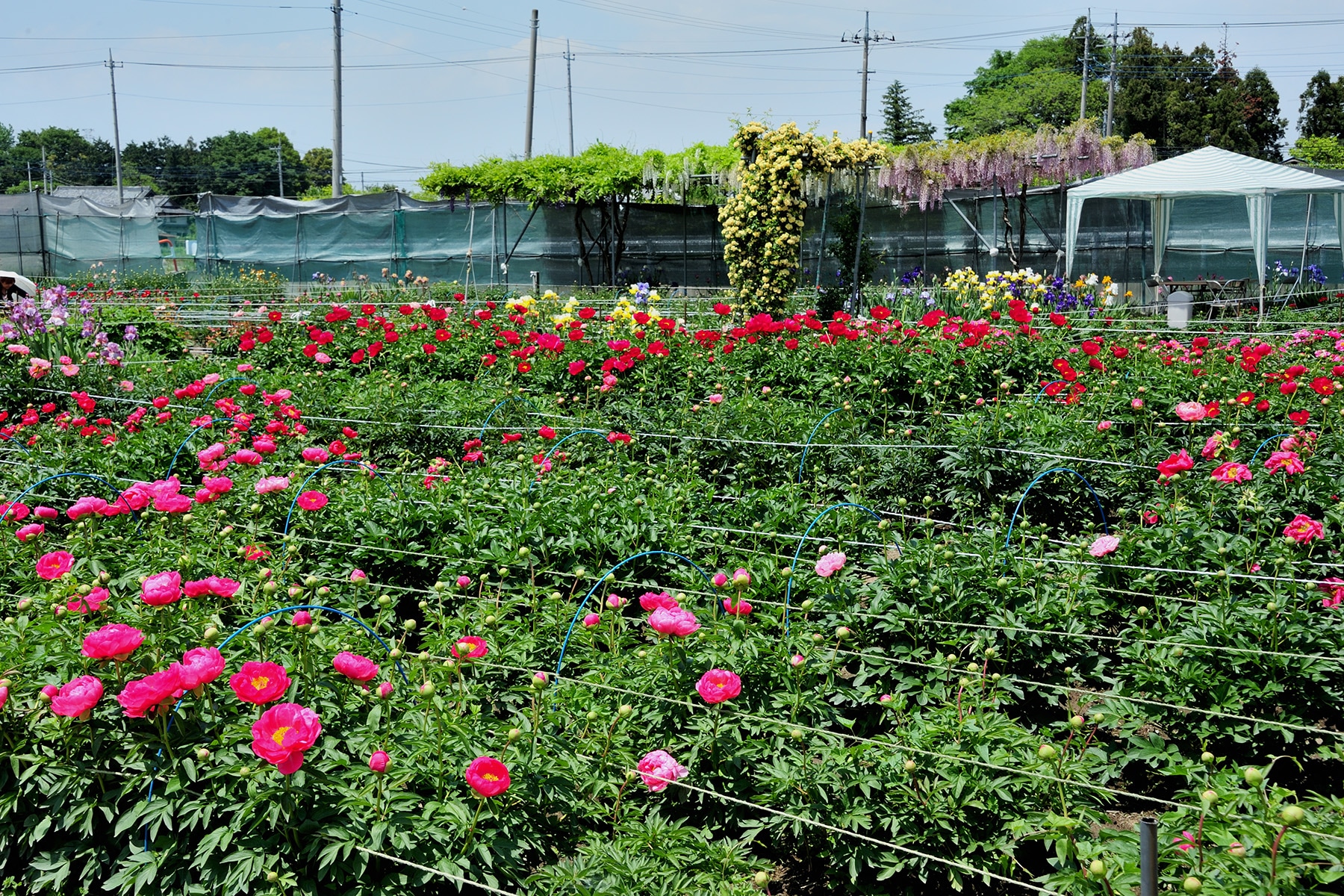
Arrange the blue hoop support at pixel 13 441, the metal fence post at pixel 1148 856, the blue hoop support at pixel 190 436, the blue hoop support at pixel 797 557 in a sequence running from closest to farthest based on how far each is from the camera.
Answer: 1. the metal fence post at pixel 1148 856
2. the blue hoop support at pixel 797 557
3. the blue hoop support at pixel 190 436
4. the blue hoop support at pixel 13 441

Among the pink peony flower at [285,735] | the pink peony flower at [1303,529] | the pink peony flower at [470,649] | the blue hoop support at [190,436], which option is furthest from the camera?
the blue hoop support at [190,436]

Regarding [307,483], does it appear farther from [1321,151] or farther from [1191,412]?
[1321,151]

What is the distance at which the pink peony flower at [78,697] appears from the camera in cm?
183

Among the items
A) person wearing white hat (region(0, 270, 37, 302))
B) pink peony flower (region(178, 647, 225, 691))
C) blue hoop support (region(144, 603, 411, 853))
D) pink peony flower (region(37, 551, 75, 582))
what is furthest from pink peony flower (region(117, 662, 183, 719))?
person wearing white hat (region(0, 270, 37, 302))

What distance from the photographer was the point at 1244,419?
14.9 ft

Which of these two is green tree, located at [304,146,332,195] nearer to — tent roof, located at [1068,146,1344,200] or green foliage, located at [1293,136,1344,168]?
green foliage, located at [1293,136,1344,168]

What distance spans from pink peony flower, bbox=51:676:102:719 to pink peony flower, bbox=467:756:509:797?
698mm

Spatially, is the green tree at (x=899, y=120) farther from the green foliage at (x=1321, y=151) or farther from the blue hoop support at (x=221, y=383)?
the blue hoop support at (x=221, y=383)

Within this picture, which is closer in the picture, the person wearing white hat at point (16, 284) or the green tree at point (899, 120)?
the person wearing white hat at point (16, 284)

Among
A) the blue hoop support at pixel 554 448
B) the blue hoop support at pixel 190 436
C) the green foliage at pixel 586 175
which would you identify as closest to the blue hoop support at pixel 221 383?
the blue hoop support at pixel 190 436

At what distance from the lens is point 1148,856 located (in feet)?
4.48

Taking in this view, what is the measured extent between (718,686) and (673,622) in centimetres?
22

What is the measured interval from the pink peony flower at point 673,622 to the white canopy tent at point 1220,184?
11885 millimetres

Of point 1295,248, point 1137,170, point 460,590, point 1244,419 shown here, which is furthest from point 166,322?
point 1295,248
